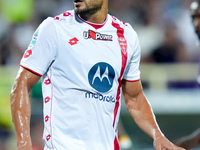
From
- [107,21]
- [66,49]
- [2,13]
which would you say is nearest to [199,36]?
[107,21]

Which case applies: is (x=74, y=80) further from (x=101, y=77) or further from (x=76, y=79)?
(x=101, y=77)

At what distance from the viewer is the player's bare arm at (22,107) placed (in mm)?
Answer: 3691

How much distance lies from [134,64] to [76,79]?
2.16 ft

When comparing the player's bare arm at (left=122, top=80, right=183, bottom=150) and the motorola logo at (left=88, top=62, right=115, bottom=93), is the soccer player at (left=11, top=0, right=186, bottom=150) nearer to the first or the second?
the motorola logo at (left=88, top=62, right=115, bottom=93)

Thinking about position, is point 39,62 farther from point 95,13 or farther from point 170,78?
point 170,78

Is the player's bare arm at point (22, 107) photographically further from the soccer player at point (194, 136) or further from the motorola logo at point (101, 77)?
the soccer player at point (194, 136)

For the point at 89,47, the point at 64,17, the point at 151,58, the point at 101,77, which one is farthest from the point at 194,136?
the point at 151,58

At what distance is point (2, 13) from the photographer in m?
10.1

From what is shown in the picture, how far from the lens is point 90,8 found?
163 inches

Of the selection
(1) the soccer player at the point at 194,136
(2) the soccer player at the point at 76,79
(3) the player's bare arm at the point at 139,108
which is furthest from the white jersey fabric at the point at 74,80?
(1) the soccer player at the point at 194,136

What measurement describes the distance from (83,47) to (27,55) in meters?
0.44

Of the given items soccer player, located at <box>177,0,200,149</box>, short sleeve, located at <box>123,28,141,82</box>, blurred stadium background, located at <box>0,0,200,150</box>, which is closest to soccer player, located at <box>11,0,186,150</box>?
short sleeve, located at <box>123,28,141,82</box>

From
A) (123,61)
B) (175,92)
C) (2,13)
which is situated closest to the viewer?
(123,61)

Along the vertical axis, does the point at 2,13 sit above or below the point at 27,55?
below
